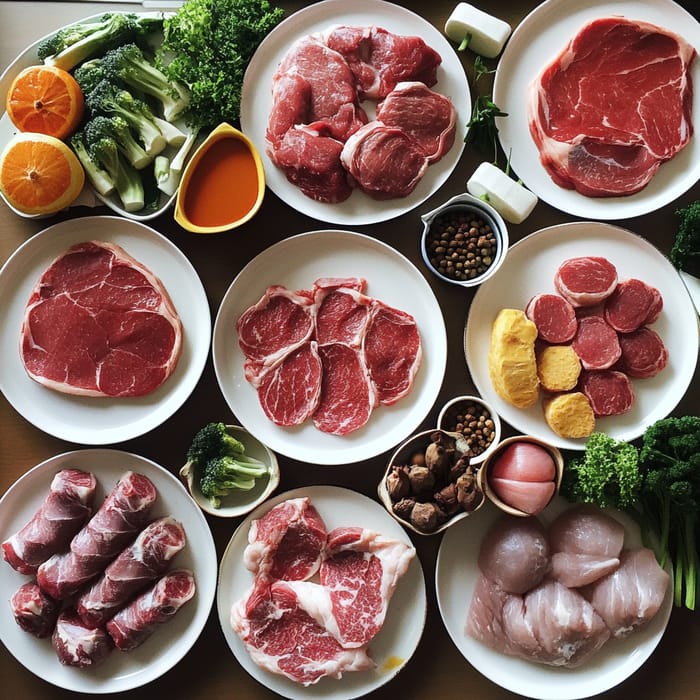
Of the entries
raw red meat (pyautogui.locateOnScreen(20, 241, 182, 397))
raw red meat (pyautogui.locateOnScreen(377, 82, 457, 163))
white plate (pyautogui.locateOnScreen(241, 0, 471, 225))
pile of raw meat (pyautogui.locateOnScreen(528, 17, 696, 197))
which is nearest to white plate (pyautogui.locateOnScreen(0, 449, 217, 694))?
raw red meat (pyautogui.locateOnScreen(20, 241, 182, 397))

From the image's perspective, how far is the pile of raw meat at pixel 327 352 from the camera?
244cm

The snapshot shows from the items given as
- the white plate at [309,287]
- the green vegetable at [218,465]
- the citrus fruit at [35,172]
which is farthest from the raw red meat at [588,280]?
the citrus fruit at [35,172]

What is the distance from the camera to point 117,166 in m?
2.40

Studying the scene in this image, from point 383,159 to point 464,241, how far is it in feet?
1.39

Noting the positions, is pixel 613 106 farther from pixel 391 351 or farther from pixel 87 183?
pixel 87 183

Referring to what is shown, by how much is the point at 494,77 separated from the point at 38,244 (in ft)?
6.14

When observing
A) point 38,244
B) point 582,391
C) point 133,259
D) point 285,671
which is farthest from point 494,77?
point 285,671

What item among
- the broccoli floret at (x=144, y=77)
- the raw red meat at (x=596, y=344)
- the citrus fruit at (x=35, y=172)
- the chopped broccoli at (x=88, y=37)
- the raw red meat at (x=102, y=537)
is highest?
the chopped broccoli at (x=88, y=37)

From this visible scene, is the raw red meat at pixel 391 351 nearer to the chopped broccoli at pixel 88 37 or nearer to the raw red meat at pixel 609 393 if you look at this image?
the raw red meat at pixel 609 393

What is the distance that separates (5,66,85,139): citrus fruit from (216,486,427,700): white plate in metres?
1.61

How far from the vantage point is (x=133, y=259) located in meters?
2.46

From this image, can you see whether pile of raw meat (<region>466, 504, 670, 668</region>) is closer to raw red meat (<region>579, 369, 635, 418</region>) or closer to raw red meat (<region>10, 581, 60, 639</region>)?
raw red meat (<region>579, 369, 635, 418</region>)

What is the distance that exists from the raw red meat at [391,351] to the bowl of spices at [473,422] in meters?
0.19

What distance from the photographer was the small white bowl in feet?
7.76
